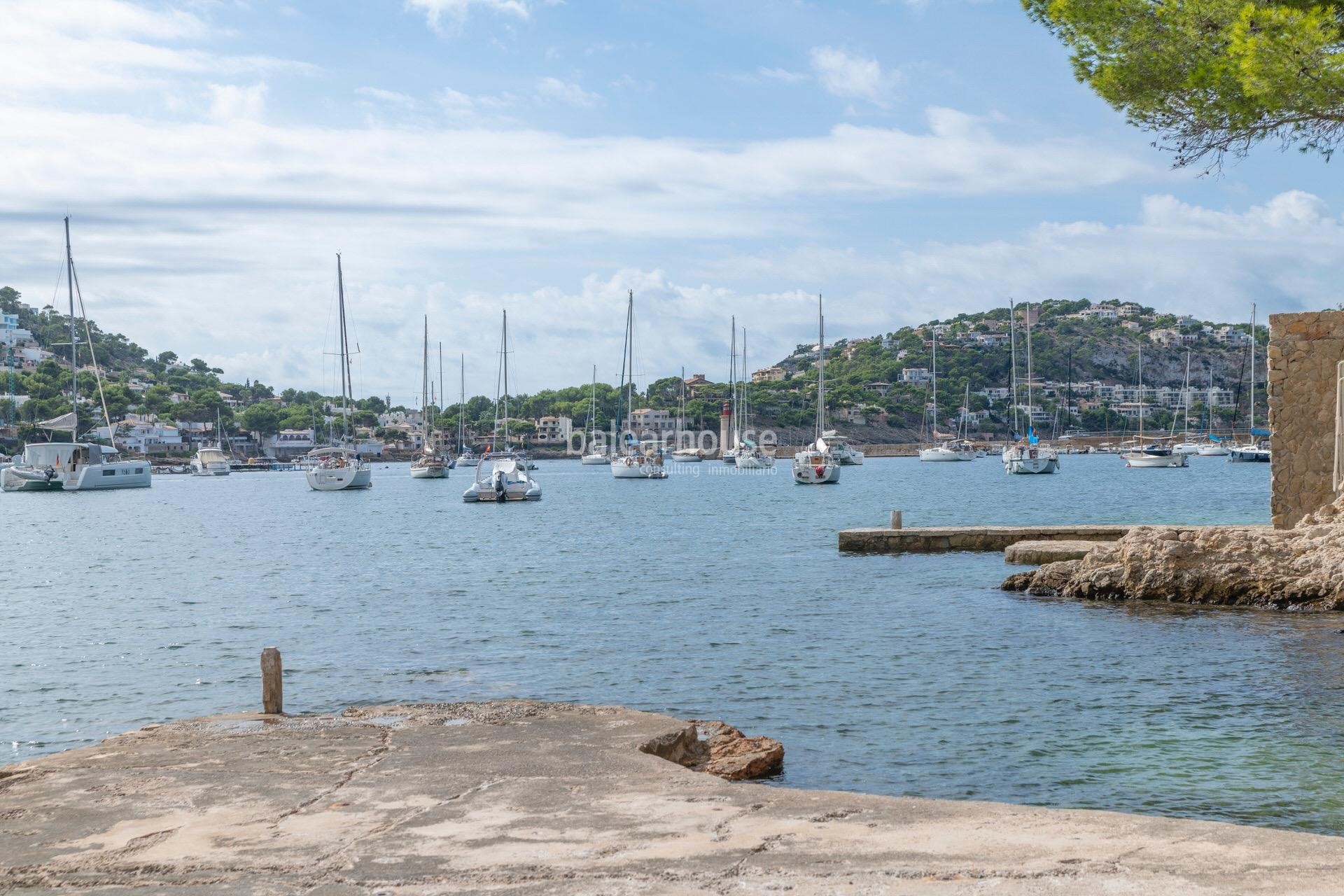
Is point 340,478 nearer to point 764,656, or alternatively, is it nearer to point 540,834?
point 764,656

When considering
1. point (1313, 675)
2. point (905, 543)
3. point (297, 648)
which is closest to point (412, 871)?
point (1313, 675)

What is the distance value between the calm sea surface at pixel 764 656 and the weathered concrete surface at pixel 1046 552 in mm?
534

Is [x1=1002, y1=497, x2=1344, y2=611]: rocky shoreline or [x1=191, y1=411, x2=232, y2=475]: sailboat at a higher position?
[x1=1002, y1=497, x2=1344, y2=611]: rocky shoreline

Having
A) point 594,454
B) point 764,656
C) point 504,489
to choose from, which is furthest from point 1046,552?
point 594,454

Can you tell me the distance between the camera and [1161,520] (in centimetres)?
3784

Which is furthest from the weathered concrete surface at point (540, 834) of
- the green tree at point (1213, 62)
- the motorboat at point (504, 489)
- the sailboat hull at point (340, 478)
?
the sailboat hull at point (340, 478)

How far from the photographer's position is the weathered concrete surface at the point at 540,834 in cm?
589

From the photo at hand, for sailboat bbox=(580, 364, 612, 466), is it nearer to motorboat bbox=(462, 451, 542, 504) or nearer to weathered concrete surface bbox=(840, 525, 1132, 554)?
motorboat bbox=(462, 451, 542, 504)

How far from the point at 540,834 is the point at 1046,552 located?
18.5 m

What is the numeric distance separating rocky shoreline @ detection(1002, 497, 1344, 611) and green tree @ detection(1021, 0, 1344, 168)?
6.36 m

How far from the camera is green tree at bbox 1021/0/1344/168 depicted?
1277cm

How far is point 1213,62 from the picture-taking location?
46.5 ft

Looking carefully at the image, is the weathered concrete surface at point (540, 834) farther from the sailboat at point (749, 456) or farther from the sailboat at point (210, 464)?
the sailboat at point (210, 464)

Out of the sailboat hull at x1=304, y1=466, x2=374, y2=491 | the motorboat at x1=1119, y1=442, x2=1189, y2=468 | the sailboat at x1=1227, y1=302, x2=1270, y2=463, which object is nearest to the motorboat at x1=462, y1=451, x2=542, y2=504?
the sailboat hull at x1=304, y1=466, x2=374, y2=491
